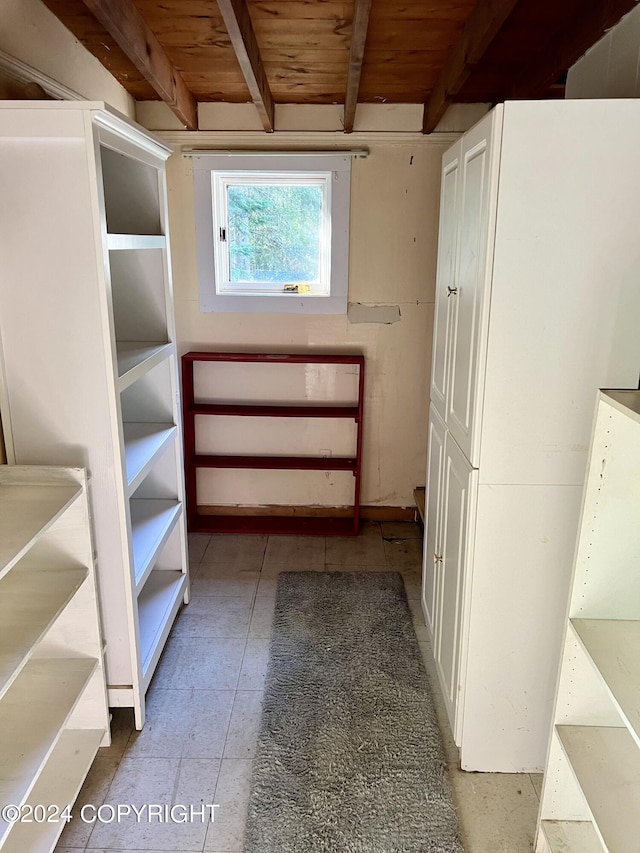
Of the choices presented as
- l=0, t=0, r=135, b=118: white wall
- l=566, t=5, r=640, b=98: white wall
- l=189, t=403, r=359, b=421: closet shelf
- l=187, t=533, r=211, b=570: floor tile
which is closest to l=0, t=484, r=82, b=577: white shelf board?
l=0, t=0, r=135, b=118: white wall

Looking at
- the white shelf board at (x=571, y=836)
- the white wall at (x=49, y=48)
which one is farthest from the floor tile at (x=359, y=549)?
the white wall at (x=49, y=48)

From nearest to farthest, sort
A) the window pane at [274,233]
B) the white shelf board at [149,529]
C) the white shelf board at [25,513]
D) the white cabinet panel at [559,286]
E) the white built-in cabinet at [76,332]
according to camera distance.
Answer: the white shelf board at [25,513] < the white cabinet panel at [559,286] < the white built-in cabinet at [76,332] < the white shelf board at [149,529] < the window pane at [274,233]

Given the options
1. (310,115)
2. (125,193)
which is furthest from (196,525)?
(310,115)

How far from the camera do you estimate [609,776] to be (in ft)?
4.71

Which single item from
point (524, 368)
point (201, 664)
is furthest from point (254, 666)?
point (524, 368)

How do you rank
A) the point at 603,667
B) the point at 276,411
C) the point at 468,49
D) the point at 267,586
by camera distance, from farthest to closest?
the point at 276,411, the point at 267,586, the point at 468,49, the point at 603,667

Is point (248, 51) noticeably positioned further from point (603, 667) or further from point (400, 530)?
point (400, 530)

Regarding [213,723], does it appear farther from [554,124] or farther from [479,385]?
[554,124]

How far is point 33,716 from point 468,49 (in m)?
2.56

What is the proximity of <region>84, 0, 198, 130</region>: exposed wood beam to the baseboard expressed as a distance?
2117 mm

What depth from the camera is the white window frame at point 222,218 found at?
3.26 meters

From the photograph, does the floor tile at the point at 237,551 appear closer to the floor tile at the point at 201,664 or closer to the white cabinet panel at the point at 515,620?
the floor tile at the point at 201,664

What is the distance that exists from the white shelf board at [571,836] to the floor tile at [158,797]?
928 mm

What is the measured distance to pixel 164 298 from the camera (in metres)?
2.51
